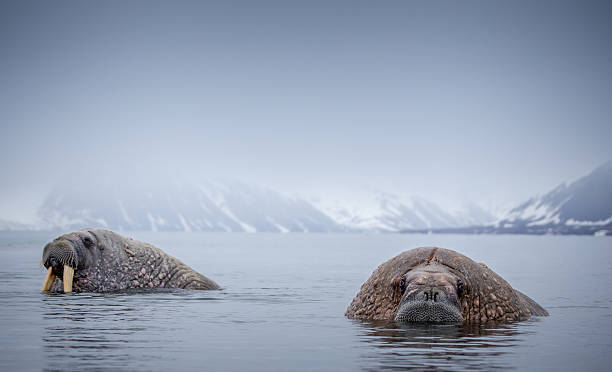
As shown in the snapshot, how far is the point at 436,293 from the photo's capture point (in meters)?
15.1

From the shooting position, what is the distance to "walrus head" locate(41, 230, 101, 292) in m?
24.4

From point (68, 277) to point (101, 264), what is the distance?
111 centimetres

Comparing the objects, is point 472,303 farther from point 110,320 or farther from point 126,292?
point 126,292

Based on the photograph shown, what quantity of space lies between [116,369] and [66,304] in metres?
10.6

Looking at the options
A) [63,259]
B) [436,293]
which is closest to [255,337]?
[436,293]

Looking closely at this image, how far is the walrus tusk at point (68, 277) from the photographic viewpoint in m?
24.5

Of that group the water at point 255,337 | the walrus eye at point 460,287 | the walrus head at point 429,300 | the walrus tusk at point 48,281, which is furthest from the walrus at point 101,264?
the walrus eye at point 460,287

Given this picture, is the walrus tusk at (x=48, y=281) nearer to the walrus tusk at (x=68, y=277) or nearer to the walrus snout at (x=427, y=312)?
the walrus tusk at (x=68, y=277)

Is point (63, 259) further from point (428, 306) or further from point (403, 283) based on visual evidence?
point (428, 306)

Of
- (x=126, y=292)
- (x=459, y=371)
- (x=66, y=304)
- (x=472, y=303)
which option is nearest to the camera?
(x=459, y=371)

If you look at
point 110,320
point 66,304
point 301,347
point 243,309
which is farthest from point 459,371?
point 66,304

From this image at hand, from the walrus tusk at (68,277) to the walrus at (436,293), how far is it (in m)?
9.76

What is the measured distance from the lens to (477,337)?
15281 mm

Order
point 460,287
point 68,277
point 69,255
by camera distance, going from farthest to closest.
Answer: point 68,277
point 69,255
point 460,287
